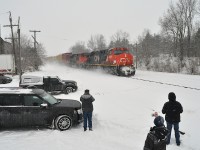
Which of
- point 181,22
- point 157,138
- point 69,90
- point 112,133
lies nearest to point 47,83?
point 69,90

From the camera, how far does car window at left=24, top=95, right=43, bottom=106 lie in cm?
910

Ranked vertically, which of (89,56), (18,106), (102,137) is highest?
(89,56)

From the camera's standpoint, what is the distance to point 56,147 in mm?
7461

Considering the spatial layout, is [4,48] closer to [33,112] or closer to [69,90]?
[69,90]

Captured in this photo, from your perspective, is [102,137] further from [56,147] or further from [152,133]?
[152,133]

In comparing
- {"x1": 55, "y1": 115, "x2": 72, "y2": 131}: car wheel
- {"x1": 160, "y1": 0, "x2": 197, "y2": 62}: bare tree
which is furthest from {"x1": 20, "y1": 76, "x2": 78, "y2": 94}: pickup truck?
{"x1": 160, "y1": 0, "x2": 197, "y2": 62}: bare tree

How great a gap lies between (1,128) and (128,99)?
8.12m

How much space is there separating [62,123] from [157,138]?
16.0 feet

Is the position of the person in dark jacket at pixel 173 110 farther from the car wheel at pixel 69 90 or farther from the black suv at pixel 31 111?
the car wheel at pixel 69 90

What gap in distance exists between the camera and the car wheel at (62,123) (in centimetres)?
914

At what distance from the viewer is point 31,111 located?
8984mm

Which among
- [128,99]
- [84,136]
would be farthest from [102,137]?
[128,99]

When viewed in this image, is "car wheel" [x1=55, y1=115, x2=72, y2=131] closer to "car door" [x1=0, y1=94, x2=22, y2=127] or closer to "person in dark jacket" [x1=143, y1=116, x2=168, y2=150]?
"car door" [x1=0, y1=94, x2=22, y2=127]

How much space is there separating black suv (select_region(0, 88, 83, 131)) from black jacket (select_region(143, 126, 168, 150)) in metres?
4.72
